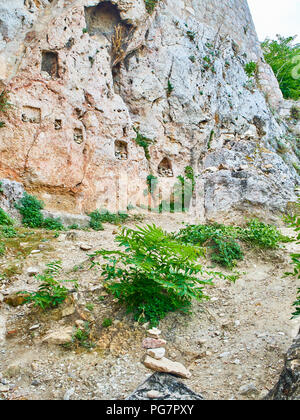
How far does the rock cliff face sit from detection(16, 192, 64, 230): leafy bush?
3.50ft

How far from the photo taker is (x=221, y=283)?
13.7ft

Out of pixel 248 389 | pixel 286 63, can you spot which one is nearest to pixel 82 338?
pixel 248 389

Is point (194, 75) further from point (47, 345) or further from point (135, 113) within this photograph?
point (47, 345)

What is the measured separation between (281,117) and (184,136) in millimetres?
12217

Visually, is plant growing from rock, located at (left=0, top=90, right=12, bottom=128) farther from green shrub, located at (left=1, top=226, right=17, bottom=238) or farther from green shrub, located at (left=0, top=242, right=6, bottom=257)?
green shrub, located at (left=0, top=242, right=6, bottom=257)

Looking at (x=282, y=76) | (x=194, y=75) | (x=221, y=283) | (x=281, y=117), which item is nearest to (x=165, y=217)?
(x=221, y=283)

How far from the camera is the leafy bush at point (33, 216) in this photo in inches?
295

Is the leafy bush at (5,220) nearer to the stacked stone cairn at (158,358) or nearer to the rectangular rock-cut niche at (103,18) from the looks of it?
the stacked stone cairn at (158,358)

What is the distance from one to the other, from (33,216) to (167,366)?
6.56 meters

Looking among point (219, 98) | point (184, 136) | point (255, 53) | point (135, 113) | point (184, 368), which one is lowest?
point (184, 368)

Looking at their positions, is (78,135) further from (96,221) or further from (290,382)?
(290,382)

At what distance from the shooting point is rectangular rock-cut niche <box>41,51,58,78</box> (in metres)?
9.55

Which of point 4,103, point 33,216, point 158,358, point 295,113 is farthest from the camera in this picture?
point 295,113

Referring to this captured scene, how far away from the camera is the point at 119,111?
11.2 meters
